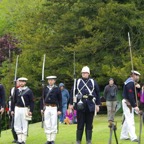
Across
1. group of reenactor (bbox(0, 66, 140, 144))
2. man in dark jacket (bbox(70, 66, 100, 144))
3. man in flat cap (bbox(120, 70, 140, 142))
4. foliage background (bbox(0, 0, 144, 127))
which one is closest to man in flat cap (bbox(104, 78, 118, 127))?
foliage background (bbox(0, 0, 144, 127))

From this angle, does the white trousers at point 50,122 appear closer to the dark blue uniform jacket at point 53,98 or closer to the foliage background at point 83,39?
the dark blue uniform jacket at point 53,98

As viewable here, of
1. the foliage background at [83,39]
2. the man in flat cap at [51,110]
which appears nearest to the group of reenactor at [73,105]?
the man in flat cap at [51,110]

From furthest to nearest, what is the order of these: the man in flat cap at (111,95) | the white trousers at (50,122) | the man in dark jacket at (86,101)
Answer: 1. the man in flat cap at (111,95)
2. the white trousers at (50,122)
3. the man in dark jacket at (86,101)

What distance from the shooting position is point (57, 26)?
3672cm

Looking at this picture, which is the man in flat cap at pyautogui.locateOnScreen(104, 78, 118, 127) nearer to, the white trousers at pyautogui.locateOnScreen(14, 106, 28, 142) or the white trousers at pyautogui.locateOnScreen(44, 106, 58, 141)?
the white trousers at pyautogui.locateOnScreen(44, 106, 58, 141)

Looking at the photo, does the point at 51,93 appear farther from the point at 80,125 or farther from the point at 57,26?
the point at 57,26

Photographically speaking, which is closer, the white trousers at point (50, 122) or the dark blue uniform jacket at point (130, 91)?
the dark blue uniform jacket at point (130, 91)

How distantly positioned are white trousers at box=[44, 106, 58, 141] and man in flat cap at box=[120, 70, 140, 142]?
2.11 meters

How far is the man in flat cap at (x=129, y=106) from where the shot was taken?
1564 centimetres

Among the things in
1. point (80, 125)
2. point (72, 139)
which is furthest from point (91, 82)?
point (72, 139)

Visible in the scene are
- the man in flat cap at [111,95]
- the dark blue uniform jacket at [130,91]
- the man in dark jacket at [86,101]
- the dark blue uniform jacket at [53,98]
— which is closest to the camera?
the man in dark jacket at [86,101]

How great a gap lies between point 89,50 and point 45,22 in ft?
18.2

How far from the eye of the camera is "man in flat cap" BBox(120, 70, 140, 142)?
51.3 ft

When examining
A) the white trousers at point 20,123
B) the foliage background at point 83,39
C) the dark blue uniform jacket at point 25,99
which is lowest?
the white trousers at point 20,123
